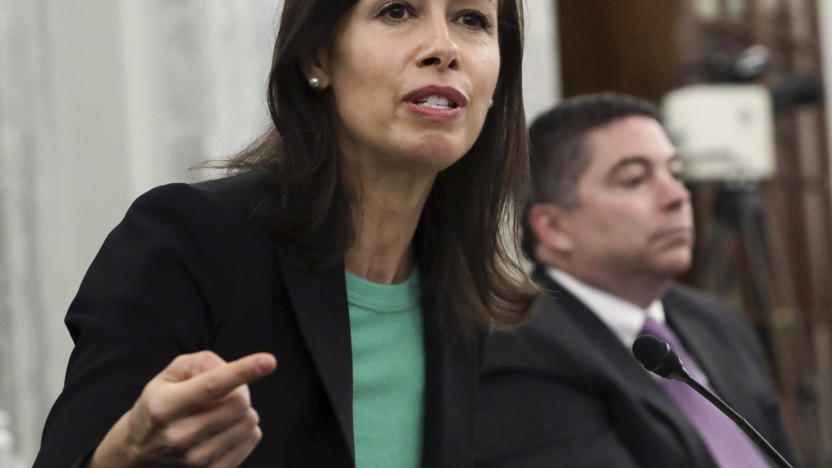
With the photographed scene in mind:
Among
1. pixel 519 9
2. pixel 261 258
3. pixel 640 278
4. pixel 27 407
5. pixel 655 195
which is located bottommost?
pixel 27 407

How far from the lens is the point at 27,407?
3.00 meters

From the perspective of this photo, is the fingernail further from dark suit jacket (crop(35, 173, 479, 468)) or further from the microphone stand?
the microphone stand

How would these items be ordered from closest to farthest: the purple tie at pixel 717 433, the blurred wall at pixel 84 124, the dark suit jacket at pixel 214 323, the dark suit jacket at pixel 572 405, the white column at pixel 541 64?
the dark suit jacket at pixel 214 323 → the dark suit jacket at pixel 572 405 → the purple tie at pixel 717 433 → the blurred wall at pixel 84 124 → the white column at pixel 541 64

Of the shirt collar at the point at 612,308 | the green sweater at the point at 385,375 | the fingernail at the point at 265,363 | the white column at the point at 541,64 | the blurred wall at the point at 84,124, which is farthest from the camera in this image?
the white column at the point at 541,64

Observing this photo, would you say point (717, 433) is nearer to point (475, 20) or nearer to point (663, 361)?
point (663, 361)

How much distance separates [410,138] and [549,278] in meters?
1.32

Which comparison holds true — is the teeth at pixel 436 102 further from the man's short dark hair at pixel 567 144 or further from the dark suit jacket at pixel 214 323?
the man's short dark hair at pixel 567 144


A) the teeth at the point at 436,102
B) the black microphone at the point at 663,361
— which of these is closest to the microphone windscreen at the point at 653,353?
the black microphone at the point at 663,361

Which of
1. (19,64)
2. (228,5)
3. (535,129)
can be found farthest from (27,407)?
(535,129)

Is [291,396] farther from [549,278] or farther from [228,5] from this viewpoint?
[228,5]

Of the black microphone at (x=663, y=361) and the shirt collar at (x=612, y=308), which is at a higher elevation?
the black microphone at (x=663, y=361)

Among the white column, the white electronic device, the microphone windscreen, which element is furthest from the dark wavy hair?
the white electronic device

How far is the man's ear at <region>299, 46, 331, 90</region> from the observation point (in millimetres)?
1399

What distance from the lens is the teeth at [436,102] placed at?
1.33 meters
